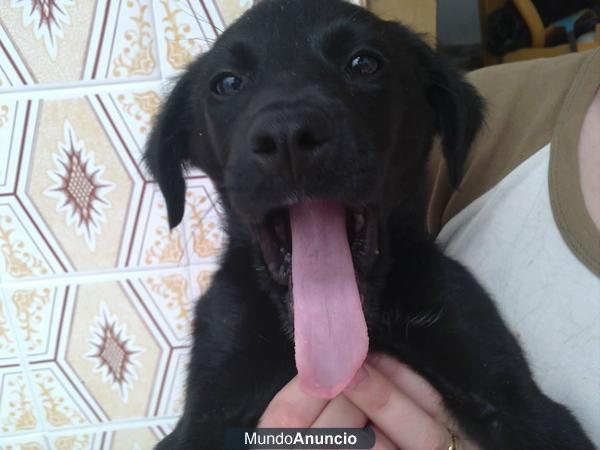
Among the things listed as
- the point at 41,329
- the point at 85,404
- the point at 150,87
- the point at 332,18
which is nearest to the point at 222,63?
the point at 332,18

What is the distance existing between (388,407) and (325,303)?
0.62 ft

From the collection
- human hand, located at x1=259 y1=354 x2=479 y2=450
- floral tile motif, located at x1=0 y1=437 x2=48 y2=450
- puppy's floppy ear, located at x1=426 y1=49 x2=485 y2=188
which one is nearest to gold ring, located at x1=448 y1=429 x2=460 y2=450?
human hand, located at x1=259 y1=354 x2=479 y2=450

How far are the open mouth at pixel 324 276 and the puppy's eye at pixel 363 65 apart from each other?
231 millimetres

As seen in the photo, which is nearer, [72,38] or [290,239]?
[290,239]

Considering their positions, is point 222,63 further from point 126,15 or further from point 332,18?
point 126,15

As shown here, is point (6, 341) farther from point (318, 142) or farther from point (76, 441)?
point (318, 142)

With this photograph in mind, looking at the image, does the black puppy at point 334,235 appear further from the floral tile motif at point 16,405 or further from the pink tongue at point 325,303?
the floral tile motif at point 16,405

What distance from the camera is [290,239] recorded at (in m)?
0.81

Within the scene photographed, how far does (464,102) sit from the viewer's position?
0.94 metres

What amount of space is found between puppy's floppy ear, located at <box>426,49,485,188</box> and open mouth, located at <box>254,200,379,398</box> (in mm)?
237

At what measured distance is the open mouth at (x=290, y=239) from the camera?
80 centimetres

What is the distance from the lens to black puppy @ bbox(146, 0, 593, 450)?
68cm

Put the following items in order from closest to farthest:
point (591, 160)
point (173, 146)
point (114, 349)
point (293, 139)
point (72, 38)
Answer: point (293, 139)
point (591, 160)
point (173, 146)
point (72, 38)
point (114, 349)

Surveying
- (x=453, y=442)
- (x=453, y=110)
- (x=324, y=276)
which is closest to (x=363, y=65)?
(x=453, y=110)
